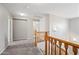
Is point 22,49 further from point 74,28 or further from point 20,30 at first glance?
point 74,28

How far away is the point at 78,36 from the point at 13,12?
146 centimetres

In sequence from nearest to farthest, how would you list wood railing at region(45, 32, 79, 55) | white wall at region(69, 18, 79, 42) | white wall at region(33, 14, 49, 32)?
wood railing at region(45, 32, 79, 55)
white wall at region(69, 18, 79, 42)
white wall at region(33, 14, 49, 32)

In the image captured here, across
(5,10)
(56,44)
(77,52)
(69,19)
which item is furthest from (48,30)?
(5,10)

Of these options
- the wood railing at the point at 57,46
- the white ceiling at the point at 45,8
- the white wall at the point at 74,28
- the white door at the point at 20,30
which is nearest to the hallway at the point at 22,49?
the white door at the point at 20,30

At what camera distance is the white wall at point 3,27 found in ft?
7.08

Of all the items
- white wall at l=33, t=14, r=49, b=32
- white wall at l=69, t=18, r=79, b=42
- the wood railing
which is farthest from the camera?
white wall at l=33, t=14, r=49, b=32

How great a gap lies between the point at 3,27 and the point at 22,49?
0.69m

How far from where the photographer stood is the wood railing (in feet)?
6.31

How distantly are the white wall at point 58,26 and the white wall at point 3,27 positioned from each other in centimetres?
99

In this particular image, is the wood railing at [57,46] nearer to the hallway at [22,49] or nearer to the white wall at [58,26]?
the white wall at [58,26]

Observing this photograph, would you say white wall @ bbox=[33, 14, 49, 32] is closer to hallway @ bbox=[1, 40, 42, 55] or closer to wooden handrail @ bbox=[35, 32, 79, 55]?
wooden handrail @ bbox=[35, 32, 79, 55]

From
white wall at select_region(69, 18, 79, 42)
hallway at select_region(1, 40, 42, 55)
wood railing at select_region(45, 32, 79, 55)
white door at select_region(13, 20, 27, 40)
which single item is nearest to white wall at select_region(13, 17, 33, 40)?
white door at select_region(13, 20, 27, 40)

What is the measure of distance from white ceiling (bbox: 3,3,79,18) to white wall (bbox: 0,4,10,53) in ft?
0.44
